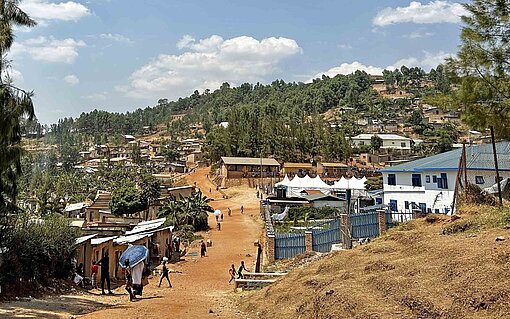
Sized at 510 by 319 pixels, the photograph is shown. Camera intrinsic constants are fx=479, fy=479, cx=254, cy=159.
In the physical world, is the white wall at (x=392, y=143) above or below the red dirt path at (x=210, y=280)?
above

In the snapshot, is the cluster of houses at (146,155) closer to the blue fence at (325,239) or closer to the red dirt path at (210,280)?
the red dirt path at (210,280)

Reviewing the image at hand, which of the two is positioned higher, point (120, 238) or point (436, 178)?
point (436, 178)

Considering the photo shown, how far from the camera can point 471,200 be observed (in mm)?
17812

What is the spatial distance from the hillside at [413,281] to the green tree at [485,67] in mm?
2551

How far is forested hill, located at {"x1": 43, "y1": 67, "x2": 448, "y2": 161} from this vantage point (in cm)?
8950

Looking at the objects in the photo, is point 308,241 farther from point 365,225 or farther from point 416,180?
point 416,180

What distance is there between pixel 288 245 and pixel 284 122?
75.7m

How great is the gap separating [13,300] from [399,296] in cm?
1146

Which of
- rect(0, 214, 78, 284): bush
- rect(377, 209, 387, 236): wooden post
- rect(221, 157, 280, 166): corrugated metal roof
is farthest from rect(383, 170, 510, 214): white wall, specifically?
rect(221, 157, 280, 166): corrugated metal roof

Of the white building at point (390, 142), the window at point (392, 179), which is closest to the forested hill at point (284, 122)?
the white building at point (390, 142)

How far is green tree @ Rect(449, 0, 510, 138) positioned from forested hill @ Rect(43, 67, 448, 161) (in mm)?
75789

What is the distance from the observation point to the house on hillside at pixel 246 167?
3051 inches

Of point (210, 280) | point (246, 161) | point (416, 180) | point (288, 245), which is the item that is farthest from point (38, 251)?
point (246, 161)

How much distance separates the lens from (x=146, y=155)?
127 metres
